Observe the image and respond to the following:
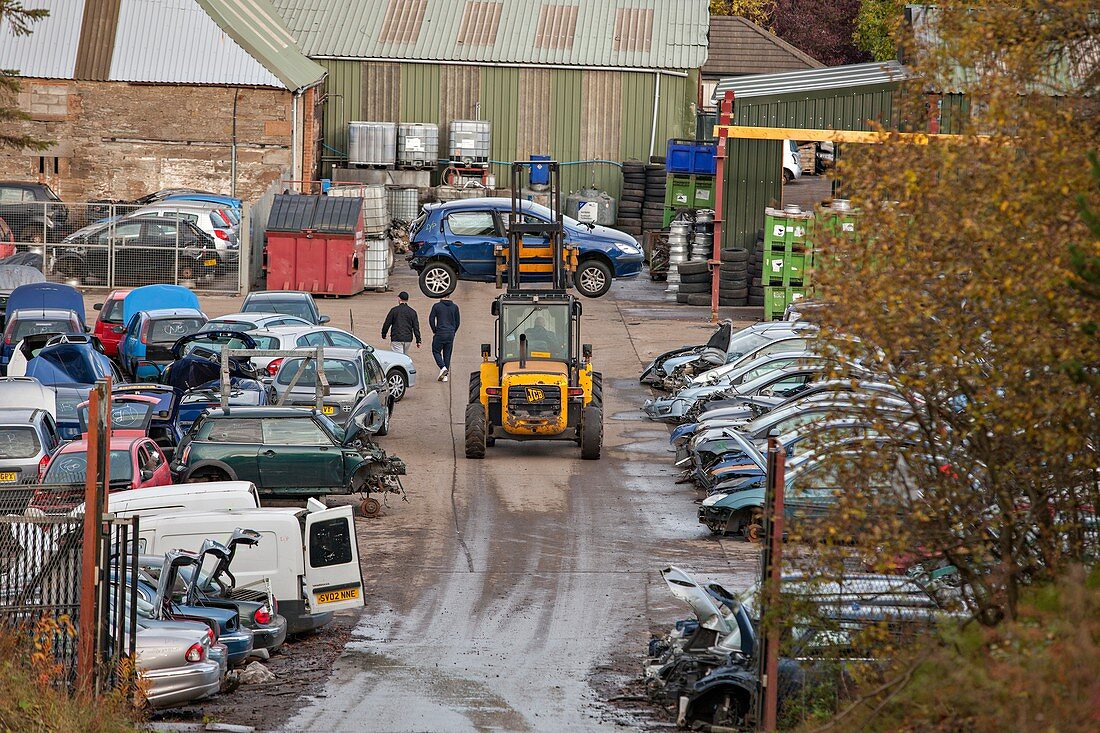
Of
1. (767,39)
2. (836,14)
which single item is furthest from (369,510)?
(836,14)

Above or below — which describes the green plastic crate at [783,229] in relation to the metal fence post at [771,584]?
above

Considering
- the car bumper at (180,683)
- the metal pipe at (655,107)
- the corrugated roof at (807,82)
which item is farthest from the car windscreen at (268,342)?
the metal pipe at (655,107)

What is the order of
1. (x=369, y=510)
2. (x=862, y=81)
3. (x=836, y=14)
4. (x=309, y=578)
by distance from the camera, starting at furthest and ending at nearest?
(x=836, y=14), (x=862, y=81), (x=369, y=510), (x=309, y=578)

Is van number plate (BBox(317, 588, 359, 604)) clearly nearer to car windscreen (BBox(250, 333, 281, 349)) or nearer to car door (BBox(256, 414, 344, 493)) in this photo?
car door (BBox(256, 414, 344, 493))

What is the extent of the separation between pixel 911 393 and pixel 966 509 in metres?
0.86

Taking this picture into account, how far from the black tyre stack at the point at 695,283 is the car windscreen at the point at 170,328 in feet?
45.3

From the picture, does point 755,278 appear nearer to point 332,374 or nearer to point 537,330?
point 537,330

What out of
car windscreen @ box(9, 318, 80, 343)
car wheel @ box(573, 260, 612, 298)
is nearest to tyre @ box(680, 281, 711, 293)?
car wheel @ box(573, 260, 612, 298)

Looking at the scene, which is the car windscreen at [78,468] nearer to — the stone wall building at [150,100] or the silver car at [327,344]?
the silver car at [327,344]

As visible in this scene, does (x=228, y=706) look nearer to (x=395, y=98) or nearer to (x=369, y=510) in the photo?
(x=369, y=510)

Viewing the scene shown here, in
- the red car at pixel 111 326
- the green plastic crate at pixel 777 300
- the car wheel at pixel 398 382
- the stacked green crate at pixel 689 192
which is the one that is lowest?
the car wheel at pixel 398 382

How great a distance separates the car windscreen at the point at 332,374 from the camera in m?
24.3

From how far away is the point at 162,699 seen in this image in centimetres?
1278

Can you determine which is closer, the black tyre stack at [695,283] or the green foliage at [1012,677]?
the green foliage at [1012,677]
